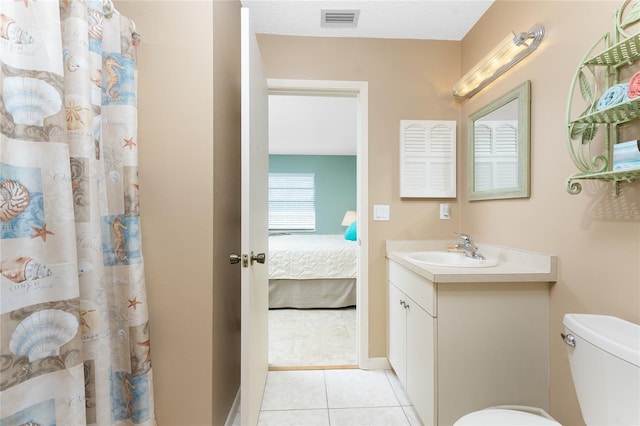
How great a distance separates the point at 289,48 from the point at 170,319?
1.92 m

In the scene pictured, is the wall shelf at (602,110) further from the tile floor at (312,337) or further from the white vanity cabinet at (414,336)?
the tile floor at (312,337)

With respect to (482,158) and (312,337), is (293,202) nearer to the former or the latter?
(312,337)

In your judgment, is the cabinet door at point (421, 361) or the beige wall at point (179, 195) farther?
the cabinet door at point (421, 361)

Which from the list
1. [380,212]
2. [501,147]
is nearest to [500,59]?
[501,147]

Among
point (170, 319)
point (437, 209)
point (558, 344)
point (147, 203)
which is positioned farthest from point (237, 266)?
point (558, 344)

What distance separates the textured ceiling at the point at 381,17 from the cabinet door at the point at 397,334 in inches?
70.7

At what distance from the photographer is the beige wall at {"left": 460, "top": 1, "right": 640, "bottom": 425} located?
3.38 feet

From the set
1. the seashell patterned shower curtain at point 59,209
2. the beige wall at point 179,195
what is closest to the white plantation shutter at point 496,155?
the beige wall at point 179,195

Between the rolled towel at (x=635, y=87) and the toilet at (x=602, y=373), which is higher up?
the rolled towel at (x=635, y=87)

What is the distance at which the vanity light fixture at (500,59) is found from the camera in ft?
4.64

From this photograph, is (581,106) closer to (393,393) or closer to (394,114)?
(394,114)

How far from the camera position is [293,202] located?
6.16 meters

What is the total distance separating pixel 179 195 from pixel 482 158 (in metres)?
1.81

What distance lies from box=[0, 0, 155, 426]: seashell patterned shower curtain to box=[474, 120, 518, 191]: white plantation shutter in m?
1.91
